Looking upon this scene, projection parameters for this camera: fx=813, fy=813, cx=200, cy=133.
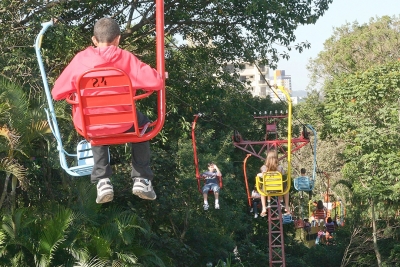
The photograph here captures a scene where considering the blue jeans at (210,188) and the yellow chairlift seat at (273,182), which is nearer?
the yellow chairlift seat at (273,182)

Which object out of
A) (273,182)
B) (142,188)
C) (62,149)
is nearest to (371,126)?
(273,182)

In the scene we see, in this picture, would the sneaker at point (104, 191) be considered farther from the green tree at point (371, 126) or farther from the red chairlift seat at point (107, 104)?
the green tree at point (371, 126)

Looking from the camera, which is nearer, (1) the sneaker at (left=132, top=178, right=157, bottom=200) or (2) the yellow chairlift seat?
(1) the sneaker at (left=132, top=178, right=157, bottom=200)

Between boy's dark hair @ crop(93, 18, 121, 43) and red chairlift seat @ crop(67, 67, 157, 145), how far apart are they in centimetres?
25

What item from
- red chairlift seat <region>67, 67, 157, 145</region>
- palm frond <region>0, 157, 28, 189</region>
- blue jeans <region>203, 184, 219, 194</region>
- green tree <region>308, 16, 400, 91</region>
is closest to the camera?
red chairlift seat <region>67, 67, 157, 145</region>

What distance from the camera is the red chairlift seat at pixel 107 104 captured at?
15.8 ft

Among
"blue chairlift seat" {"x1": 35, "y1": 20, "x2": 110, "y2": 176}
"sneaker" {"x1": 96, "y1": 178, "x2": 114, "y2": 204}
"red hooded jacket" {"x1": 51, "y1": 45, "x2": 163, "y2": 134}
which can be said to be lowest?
"sneaker" {"x1": 96, "y1": 178, "x2": 114, "y2": 204}

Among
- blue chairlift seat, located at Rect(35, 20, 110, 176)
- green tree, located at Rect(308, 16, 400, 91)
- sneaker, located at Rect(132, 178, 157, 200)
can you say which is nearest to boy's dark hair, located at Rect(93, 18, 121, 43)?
sneaker, located at Rect(132, 178, 157, 200)

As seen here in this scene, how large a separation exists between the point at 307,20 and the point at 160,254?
566 centimetres

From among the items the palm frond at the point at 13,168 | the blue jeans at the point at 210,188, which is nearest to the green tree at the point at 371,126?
the blue jeans at the point at 210,188

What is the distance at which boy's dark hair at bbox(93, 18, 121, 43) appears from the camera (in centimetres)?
494

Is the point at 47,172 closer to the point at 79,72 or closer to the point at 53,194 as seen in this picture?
the point at 53,194

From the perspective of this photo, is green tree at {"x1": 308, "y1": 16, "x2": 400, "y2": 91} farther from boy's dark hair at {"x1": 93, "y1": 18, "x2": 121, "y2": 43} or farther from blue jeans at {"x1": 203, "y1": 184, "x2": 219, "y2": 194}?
boy's dark hair at {"x1": 93, "y1": 18, "x2": 121, "y2": 43}

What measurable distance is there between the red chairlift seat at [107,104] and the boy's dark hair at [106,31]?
0.81 feet
